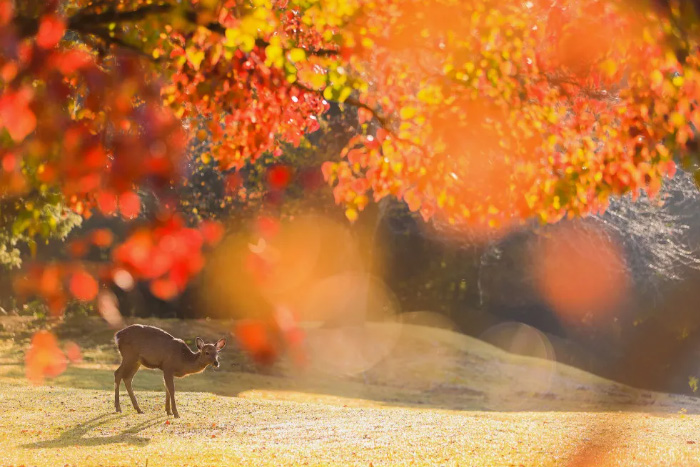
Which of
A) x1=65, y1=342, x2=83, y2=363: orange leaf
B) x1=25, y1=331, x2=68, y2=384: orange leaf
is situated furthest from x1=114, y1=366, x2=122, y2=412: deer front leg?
x1=65, y1=342, x2=83, y2=363: orange leaf

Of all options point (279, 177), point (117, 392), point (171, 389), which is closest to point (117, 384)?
point (117, 392)

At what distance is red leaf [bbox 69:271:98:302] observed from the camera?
38.4 m

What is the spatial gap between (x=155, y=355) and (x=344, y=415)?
486 centimetres

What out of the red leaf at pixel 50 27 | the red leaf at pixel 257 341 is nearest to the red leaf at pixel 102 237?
the red leaf at pixel 257 341

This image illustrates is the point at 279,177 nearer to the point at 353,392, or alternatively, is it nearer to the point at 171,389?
the point at 353,392

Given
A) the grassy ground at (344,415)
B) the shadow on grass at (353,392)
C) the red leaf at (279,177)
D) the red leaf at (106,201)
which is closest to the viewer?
the red leaf at (106,201)

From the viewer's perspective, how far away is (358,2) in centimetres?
1034

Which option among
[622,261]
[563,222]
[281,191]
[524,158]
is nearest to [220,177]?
[281,191]

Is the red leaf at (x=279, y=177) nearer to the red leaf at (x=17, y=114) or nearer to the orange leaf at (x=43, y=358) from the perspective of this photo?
the orange leaf at (x=43, y=358)

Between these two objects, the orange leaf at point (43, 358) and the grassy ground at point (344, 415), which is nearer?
the grassy ground at point (344, 415)

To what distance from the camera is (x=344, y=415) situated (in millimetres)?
19750

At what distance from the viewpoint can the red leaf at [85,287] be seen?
126 ft

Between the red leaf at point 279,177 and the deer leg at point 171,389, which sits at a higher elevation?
the red leaf at point 279,177

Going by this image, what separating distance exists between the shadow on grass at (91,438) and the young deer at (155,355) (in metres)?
1.19
